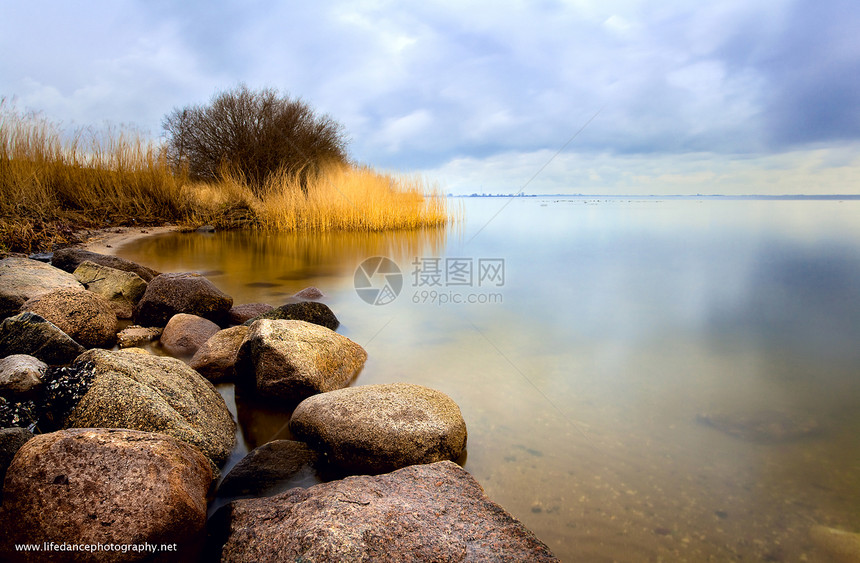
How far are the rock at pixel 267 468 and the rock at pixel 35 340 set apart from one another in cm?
206

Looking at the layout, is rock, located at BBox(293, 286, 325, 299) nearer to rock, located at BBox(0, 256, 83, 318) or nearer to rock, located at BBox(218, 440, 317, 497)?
rock, located at BBox(0, 256, 83, 318)

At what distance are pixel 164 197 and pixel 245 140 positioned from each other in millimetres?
3944

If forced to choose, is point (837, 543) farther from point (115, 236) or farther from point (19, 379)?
point (115, 236)

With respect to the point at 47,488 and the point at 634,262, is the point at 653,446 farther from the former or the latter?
the point at 634,262

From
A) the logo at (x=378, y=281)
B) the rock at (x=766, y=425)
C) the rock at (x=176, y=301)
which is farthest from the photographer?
the logo at (x=378, y=281)

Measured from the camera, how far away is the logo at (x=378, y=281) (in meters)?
6.87

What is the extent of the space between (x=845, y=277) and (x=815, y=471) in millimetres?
7819

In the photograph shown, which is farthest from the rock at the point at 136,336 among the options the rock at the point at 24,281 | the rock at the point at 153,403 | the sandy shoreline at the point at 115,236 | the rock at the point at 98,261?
the sandy shoreline at the point at 115,236

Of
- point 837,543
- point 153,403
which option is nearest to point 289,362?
point 153,403

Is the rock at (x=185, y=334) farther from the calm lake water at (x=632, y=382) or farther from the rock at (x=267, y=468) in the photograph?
the rock at (x=267, y=468)

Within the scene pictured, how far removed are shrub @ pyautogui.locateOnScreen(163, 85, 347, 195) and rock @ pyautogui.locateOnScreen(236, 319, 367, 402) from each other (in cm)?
1417

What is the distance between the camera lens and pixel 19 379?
249 cm

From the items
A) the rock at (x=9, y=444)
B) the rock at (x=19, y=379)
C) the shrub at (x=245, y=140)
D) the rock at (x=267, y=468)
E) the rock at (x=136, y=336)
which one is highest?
the shrub at (x=245, y=140)

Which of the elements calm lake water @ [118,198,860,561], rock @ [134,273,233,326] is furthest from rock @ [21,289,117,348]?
calm lake water @ [118,198,860,561]
